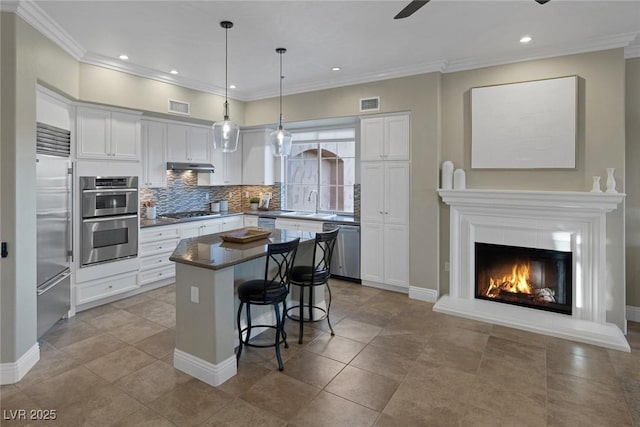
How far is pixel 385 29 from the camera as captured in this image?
3475 millimetres

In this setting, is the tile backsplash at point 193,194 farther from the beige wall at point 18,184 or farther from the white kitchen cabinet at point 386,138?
the beige wall at point 18,184

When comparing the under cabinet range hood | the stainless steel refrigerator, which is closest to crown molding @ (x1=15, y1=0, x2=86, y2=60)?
the stainless steel refrigerator

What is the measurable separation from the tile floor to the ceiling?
9.62 feet

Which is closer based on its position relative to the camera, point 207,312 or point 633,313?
point 207,312

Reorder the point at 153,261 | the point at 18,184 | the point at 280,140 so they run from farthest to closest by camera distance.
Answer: the point at 153,261 < the point at 280,140 < the point at 18,184

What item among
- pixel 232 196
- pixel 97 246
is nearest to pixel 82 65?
pixel 97 246

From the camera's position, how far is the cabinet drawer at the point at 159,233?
4898 millimetres

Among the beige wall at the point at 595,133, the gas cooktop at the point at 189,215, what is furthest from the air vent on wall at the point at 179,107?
the beige wall at the point at 595,133

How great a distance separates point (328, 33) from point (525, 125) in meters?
2.45

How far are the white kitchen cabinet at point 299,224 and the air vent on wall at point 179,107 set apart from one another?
2201mm

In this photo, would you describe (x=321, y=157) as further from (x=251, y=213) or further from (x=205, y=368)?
(x=205, y=368)

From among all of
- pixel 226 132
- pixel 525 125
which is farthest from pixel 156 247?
pixel 525 125

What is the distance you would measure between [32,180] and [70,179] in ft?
3.40

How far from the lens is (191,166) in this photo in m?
5.68
